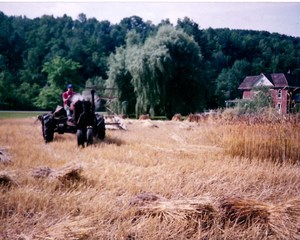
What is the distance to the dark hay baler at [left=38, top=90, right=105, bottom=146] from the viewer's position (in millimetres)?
5691

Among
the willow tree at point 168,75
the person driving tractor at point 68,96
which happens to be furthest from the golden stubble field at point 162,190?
the willow tree at point 168,75

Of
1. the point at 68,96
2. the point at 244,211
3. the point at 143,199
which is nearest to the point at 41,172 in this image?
the point at 143,199

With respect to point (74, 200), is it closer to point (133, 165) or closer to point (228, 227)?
point (228, 227)

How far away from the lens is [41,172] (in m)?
3.26

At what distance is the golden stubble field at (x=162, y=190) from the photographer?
228 centimetres

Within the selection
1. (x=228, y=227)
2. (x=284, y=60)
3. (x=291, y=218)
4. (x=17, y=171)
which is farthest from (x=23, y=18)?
(x=284, y=60)

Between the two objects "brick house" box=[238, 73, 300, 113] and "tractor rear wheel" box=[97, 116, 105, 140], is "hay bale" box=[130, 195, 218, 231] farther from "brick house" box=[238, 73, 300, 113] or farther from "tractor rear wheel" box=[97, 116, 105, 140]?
"tractor rear wheel" box=[97, 116, 105, 140]

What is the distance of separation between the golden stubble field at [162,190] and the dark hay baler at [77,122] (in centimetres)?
48

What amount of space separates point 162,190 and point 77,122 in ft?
10.3

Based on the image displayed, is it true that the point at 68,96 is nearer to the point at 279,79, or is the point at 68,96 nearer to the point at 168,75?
the point at 279,79

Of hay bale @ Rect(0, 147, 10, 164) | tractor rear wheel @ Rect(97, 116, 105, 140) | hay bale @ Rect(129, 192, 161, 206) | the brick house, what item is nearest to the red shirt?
tractor rear wheel @ Rect(97, 116, 105, 140)

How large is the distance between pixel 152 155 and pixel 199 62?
11.4 meters

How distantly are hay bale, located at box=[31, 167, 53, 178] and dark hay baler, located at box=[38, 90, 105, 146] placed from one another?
2.16 m

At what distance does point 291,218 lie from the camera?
253cm
